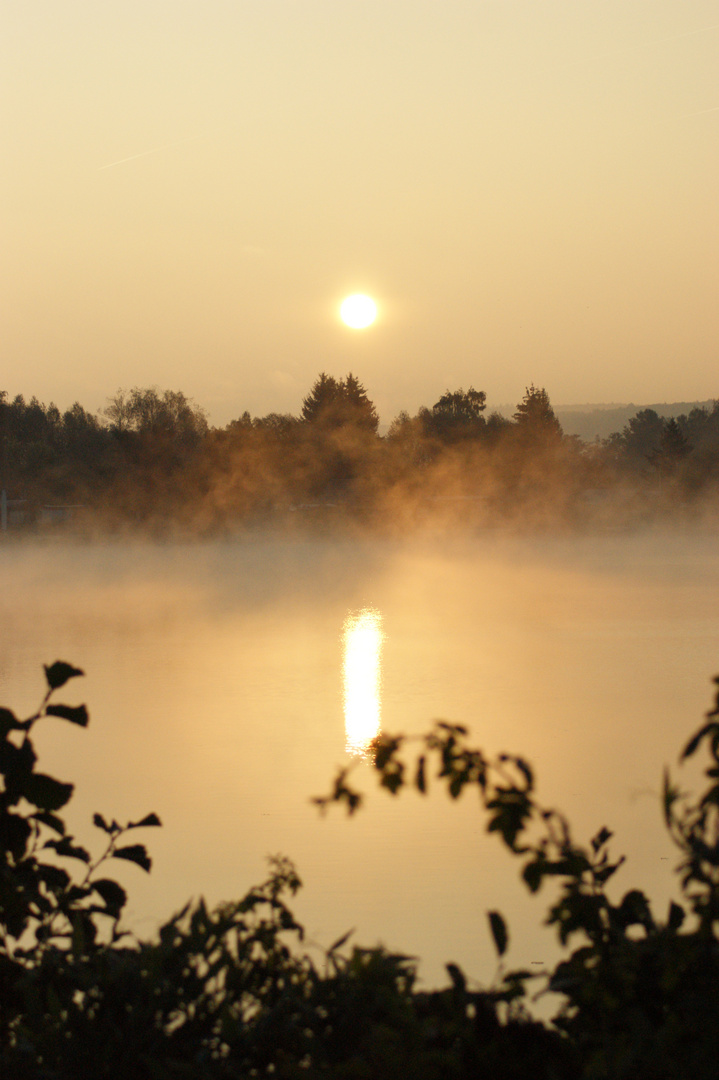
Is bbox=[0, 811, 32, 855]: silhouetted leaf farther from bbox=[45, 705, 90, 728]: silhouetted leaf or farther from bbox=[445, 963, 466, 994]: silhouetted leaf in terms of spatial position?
bbox=[445, 963, 466, 994]: silhouetted leaf

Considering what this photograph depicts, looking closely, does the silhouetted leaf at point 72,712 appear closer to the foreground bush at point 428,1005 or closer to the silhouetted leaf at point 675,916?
the foreground bush at point 428,1005

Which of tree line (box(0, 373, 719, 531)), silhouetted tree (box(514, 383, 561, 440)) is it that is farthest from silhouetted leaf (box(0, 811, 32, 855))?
silhouetted tree (box(514, 383, 561, 440))

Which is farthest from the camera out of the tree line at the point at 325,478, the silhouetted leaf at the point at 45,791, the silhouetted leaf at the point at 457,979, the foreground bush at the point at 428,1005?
the tree line at the point at 325,478

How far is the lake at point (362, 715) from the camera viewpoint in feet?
8.77

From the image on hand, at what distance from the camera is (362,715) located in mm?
4887

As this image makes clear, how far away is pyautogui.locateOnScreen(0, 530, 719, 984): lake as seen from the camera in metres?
2.67

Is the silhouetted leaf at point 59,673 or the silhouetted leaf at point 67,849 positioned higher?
the silhouetted leaf at point 59,673

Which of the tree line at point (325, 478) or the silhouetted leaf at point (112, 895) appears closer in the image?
the silhouetted leaf at point (112, 895)

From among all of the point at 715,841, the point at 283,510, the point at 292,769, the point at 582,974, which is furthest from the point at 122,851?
the point at 283,510

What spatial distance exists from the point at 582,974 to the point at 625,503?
2580 cm

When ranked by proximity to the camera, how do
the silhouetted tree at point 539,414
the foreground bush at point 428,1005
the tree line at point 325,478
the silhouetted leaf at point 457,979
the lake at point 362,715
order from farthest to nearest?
1. the silhouetted tree at point 539,414
2. the tree line at point 325,478
3. the lake at point 362,715
4. the silhouetted leaf at point 457,979
5. the foreground bush at point 428,1005

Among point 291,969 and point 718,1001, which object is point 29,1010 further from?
point 718,1001

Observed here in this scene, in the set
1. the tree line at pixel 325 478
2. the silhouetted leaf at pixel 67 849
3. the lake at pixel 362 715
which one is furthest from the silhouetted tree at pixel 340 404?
the silhouetted leaf at pixel 67 849

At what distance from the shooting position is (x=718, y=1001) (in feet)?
2.69
